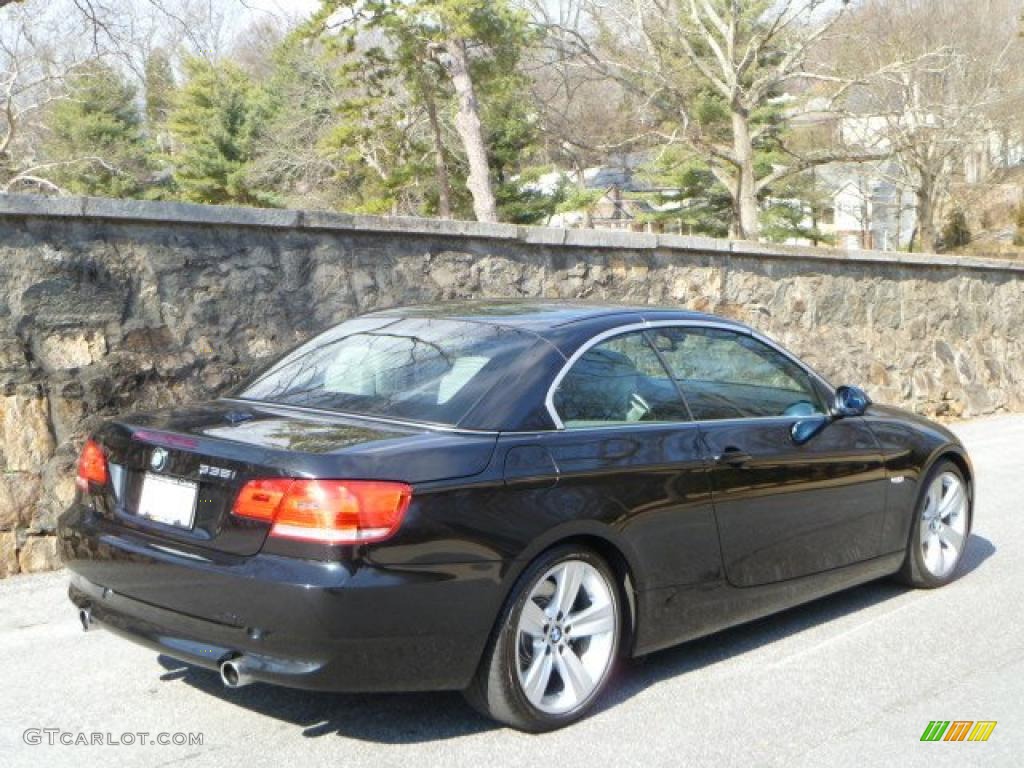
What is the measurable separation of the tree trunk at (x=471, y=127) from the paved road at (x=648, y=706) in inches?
759

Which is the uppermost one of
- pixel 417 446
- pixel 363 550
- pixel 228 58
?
pixel 228 58

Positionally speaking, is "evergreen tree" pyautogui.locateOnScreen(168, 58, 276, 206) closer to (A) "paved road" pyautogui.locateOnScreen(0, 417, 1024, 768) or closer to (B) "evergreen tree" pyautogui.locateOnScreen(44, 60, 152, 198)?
(B) "evergreen tree" pyautogui.locateOnScreen(44, 60, 152, 198)

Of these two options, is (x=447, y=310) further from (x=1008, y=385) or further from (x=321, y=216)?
(x=1008, y=385)

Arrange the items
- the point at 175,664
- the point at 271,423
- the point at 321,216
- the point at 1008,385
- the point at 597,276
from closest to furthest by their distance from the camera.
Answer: the point at 271,423 → the point at 175,664 → the point at 321,216 → the point at 597,276 → the point at 1008,385

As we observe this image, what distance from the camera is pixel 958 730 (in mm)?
4328

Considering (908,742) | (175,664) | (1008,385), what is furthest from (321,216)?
(1008,385)

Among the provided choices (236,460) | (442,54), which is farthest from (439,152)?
(236,460)

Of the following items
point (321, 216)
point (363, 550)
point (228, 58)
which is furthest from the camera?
point (228, 58)

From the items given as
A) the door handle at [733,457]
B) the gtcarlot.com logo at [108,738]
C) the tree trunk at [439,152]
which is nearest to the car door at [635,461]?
the door handle at [733,457]

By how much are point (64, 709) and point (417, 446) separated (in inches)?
65.1

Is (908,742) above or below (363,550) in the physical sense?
below

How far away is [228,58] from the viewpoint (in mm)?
42406

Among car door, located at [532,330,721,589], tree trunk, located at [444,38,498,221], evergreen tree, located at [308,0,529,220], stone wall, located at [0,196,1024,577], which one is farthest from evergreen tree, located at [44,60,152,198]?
car door, located at [532,330,721,589]

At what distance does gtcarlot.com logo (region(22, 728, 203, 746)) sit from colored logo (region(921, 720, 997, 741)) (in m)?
2.48
